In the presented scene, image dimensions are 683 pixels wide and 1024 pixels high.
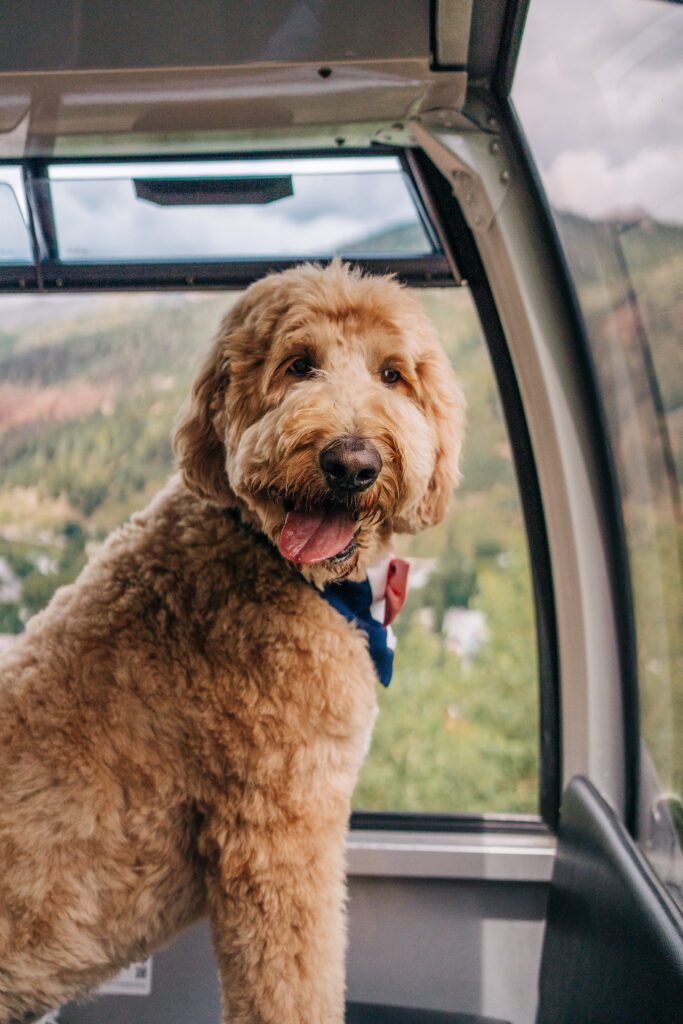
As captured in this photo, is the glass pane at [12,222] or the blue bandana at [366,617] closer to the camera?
the blue bandana at [366,617]

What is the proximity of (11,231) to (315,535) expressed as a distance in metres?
1.15

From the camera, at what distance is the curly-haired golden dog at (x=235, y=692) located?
143cm

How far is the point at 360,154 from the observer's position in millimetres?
1776

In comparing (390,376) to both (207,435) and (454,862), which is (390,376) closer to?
A: (207,435)

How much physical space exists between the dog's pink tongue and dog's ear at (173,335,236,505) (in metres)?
0.20

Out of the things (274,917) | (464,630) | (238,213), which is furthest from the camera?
(464,630)

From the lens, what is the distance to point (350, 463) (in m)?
1.35

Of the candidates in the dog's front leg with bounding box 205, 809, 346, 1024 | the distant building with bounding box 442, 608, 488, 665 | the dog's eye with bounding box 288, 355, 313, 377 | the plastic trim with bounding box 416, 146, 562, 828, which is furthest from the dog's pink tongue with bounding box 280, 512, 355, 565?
the distant building with bounding box 442, 608, 488, 665

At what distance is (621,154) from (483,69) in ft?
1.17

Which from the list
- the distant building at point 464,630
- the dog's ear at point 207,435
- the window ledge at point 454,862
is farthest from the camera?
the distant building at point 464,630

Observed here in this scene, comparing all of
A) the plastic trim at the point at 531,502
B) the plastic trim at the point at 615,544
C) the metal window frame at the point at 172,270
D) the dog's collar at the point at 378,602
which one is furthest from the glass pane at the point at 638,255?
the dog's collar at the point at 378,602

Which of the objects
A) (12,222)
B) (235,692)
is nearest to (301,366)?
(235,692)

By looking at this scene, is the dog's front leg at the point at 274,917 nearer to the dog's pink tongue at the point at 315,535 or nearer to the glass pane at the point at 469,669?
the dog's pink tongue at the point at 315,535

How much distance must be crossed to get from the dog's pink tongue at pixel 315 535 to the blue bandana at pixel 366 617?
198 mm
